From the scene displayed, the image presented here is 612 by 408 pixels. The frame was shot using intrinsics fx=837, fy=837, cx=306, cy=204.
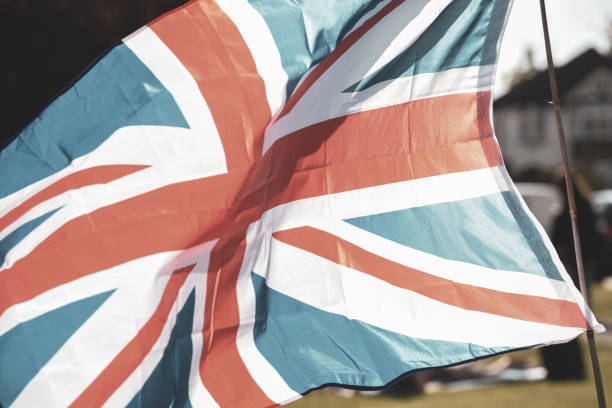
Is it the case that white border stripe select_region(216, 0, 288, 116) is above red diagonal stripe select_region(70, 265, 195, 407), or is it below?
above

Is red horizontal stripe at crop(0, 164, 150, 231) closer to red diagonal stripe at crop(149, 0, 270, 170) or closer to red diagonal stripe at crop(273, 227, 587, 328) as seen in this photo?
red diagonal stripe at crop(149, 0, 270, 170)

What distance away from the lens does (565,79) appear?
177 feet

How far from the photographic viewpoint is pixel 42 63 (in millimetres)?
11352

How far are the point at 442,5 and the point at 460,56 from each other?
0.71ft

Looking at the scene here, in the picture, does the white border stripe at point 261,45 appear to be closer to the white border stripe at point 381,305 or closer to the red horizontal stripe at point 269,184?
the red horizontal stripe at point 269,184

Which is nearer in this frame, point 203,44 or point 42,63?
point 203,44

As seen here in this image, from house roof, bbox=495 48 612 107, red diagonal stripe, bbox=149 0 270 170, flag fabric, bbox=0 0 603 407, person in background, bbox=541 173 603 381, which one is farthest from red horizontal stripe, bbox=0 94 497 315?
house roof, bbox=495 48 612 107

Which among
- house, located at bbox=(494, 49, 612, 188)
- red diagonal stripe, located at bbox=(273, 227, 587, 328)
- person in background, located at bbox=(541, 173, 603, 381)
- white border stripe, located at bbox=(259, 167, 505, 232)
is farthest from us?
house, located at bbox=(494, 49, 612, 188)

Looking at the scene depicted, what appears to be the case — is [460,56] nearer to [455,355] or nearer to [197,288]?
[455,355]

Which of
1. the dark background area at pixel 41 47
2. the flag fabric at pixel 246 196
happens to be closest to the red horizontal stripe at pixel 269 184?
the flag fabric at pixel 246 196

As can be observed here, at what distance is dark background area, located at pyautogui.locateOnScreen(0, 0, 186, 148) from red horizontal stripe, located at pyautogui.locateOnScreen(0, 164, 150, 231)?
794cm

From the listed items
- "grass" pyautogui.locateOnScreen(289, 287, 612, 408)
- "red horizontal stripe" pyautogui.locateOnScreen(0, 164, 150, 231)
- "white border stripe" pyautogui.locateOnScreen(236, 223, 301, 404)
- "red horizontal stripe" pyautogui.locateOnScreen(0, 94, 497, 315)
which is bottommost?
"grass" pyautogui.locateOnScreen(289, 287, 612, 408)

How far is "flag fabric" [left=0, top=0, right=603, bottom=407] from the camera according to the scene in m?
3.20

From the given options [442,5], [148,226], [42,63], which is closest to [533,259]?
[442,5]
